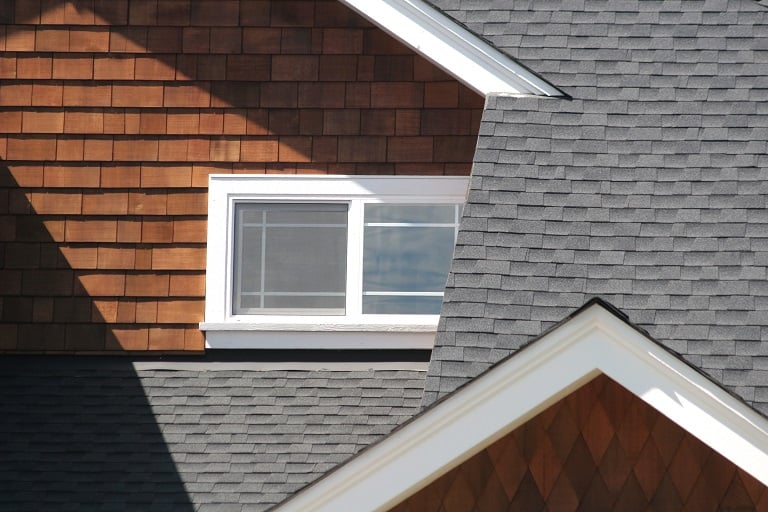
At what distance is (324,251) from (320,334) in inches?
21.3

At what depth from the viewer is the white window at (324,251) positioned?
704 centimetres

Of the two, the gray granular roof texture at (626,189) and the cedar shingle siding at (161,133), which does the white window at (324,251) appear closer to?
the cedar shingle siding at (161,133)

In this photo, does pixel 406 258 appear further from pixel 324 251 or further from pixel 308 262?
pixel 308 262

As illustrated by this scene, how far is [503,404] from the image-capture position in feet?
17.7

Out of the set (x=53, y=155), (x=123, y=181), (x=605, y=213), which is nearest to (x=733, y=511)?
(x=605, y=213)

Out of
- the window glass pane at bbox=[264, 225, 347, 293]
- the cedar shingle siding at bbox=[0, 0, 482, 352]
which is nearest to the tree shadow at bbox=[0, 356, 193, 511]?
the cedar shingle siding at bbox=[0, 0, 482, 352]

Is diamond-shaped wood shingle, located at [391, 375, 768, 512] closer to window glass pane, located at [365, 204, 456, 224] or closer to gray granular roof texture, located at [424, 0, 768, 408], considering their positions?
gray granular roof texture, located at [424, 0, 768, 408]

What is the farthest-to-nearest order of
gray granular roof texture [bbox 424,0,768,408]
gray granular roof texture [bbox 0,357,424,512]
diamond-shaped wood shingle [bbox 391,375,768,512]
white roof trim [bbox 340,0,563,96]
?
white roof trim [bbox 340,0,563,96], gray granular roof texture [bbox 0,357,424,512], diamond-shaped wood shingle [bbox 391,375,768,512], gray granular roof texture [bbox 424,0,768,408]

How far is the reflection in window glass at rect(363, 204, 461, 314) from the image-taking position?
705 centimetres

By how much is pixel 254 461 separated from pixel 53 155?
8.24 ft

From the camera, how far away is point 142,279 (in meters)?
7.15

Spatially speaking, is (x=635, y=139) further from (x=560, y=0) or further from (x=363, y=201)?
(x=363, y=201)

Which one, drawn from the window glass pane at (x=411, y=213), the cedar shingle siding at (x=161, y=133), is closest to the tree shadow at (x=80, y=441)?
the cedar shingle siding at (x=161, y=133)

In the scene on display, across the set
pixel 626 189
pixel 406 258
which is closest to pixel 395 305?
pixel 406 258
